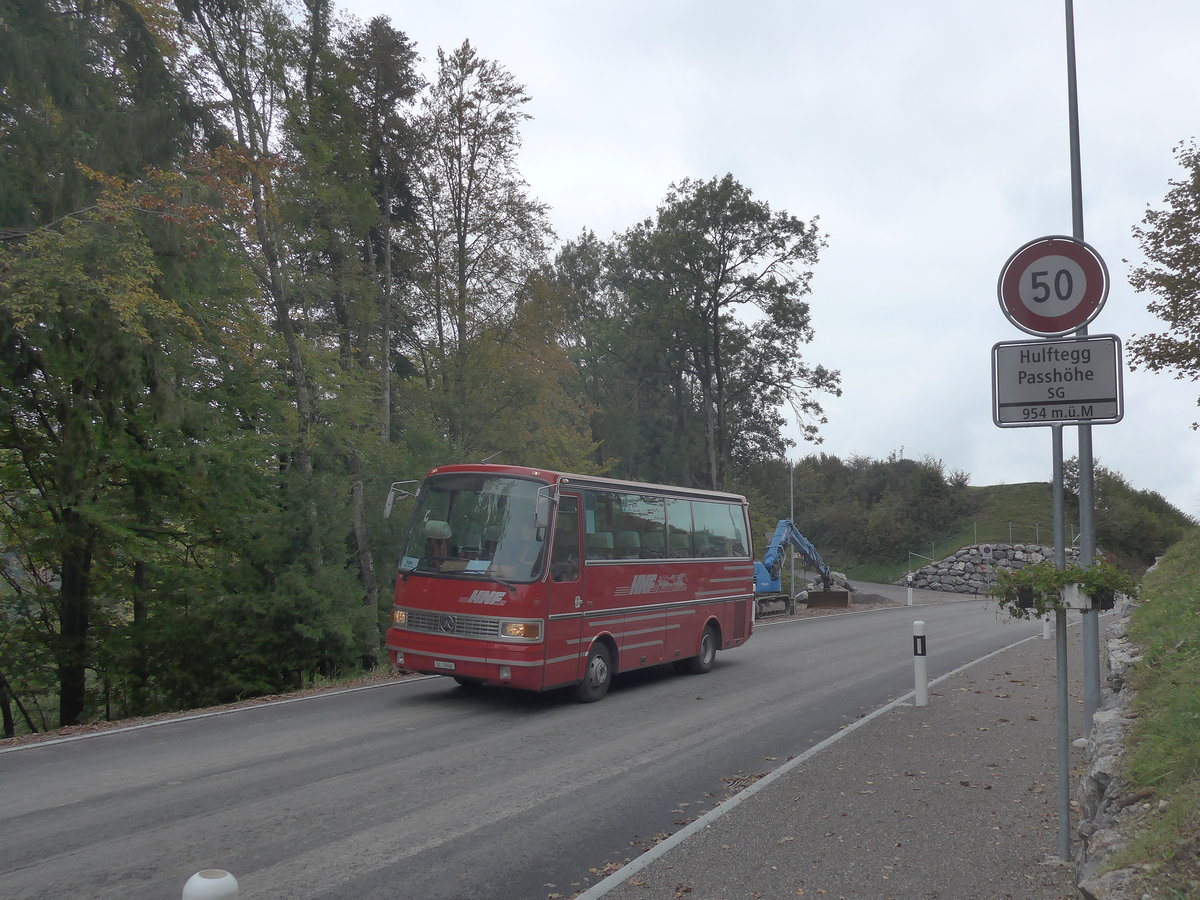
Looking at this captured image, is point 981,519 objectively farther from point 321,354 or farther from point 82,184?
point 82,184

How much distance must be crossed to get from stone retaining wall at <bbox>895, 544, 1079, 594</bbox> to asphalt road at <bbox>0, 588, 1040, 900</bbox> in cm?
4646

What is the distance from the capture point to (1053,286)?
222 inches

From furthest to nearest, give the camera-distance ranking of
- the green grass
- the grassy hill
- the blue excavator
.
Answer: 1. the grassy hill
2. the blue excavator
3. the green grass

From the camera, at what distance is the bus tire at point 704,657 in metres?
15.3

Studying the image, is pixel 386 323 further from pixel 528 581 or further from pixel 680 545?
pixel 528 581

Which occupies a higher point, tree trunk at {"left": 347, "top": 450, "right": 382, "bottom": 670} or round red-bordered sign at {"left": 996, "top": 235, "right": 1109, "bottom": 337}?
round red-bordered sign at {"left": 996, "top": 235, "right": 1109, "bottom": 337}

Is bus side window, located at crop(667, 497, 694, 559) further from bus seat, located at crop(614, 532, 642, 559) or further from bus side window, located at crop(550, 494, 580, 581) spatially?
bus side window, located at crop(550, 494, 580, 581)

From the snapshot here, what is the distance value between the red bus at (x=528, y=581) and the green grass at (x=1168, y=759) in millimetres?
6261

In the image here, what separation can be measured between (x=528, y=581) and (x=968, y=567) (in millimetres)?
51864

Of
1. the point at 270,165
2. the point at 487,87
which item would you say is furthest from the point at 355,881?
the point at 487,87

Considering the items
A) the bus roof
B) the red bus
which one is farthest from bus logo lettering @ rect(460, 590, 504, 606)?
the bus roof

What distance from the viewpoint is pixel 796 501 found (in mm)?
69438

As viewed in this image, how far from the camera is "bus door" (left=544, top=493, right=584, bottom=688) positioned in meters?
11.4

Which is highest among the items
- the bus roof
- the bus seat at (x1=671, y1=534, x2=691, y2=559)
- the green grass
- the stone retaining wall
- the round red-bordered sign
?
the round red-bordered sign
